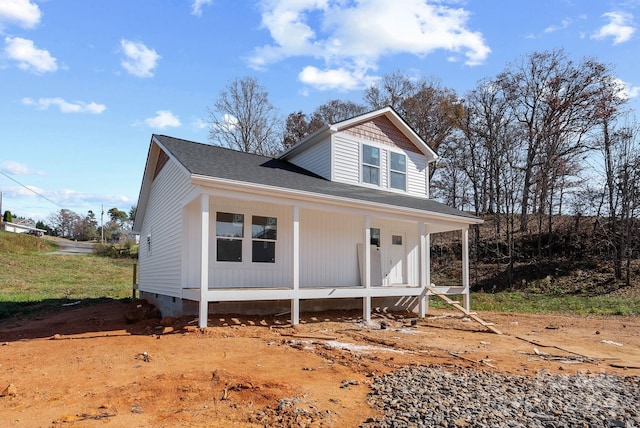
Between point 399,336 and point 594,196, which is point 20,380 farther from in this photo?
point 594,196

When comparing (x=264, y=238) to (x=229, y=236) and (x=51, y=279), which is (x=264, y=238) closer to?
(x=229, y=236)

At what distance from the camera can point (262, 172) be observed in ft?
36.1

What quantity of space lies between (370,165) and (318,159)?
171 cm

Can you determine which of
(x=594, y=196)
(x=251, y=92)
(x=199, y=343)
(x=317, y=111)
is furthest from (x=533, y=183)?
(x=199, y=343)

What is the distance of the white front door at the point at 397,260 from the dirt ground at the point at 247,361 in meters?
2.09

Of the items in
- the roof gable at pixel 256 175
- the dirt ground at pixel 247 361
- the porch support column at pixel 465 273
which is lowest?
the dirt ground at pixel 247 361

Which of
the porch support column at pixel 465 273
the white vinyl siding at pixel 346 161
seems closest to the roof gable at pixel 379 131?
the white vinyl siding at pixel 346 161

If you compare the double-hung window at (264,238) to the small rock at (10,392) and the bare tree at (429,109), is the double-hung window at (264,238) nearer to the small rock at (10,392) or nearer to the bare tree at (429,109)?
the small rock at (10,392)

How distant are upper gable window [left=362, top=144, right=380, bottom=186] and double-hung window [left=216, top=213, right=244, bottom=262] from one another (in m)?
4.72

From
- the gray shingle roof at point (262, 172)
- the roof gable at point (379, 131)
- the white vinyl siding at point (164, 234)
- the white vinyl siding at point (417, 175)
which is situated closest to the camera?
the gray shingle roof at point (262, 172)

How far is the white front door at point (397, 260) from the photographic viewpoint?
14.1m

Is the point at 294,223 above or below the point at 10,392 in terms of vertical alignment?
above

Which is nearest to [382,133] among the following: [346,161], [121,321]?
[346,161]

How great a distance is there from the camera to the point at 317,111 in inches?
1296
